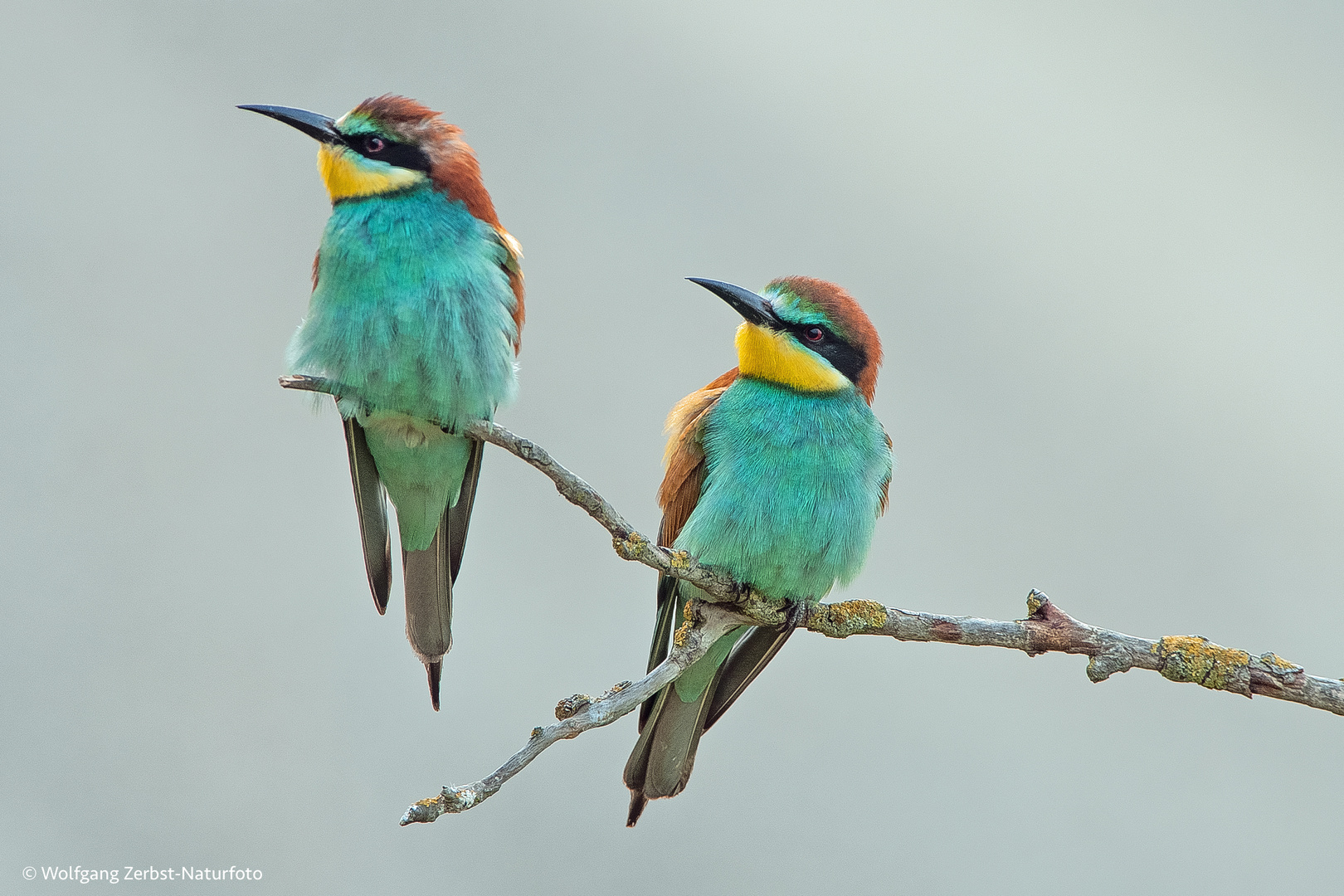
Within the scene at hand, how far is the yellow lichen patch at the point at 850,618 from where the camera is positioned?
1.72 meters

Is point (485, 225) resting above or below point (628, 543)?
above

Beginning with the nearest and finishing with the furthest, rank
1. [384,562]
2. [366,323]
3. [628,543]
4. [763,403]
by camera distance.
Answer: [628,543] < [366,323] < [763,403] < [384,562]

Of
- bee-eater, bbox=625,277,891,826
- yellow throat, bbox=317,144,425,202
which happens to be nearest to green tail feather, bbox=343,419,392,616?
yellow throat, bbox=317,144,425,202

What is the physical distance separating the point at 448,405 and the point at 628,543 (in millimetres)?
459

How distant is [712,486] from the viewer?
1914 millimetres

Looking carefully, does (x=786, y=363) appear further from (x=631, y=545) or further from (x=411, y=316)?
(x=411, y=316)

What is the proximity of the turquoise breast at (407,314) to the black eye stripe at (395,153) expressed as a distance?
47 millimetres

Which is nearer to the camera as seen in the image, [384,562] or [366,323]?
[366,323]

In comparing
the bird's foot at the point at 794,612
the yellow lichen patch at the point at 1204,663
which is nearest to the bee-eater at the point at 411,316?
the bird's foot at the point at 794,612

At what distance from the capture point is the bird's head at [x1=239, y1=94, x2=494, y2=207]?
6.24ft

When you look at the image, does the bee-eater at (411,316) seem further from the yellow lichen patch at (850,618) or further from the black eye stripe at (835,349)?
the yellow lichen patch at (850,618)

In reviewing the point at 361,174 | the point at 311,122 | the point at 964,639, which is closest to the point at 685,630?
the point at 964,639

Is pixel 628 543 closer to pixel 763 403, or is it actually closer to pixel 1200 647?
pixel 763 403

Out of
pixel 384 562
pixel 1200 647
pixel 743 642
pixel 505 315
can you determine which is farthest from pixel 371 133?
pixel 1200 647
